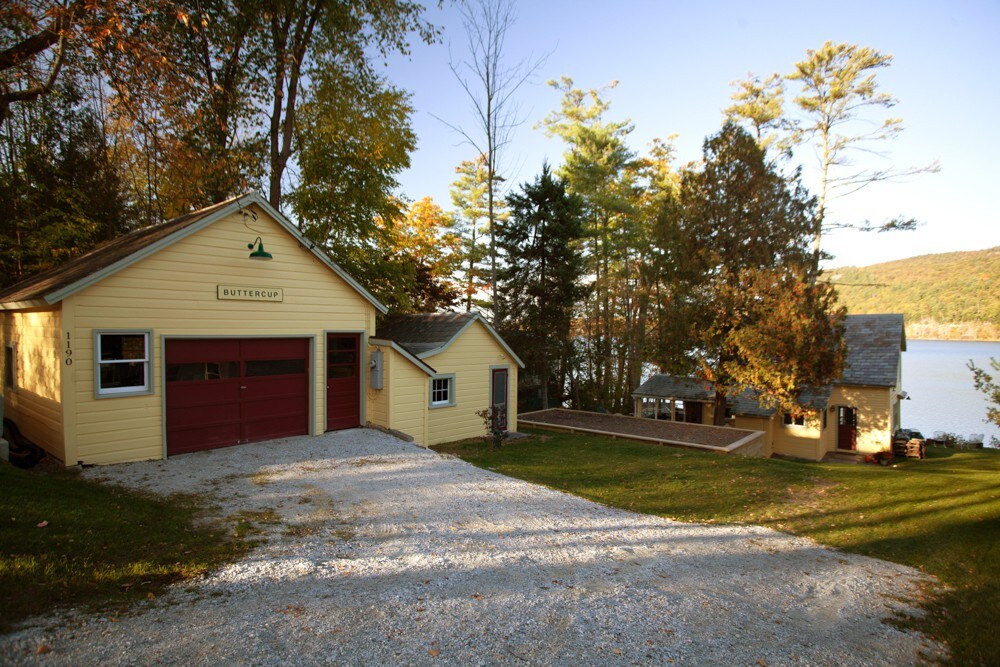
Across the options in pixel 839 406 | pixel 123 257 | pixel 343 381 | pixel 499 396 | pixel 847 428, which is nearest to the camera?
pixel 123 257

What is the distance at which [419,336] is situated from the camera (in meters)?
16.7

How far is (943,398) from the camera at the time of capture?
121 feet

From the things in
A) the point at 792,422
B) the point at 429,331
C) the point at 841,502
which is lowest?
the point at 792,422

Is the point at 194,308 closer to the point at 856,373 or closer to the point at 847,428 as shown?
the point at 856,373

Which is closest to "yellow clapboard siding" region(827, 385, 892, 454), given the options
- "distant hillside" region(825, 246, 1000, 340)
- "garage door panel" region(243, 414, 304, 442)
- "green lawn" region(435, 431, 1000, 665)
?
"green lawn" region(435, 431, 1000, 665)

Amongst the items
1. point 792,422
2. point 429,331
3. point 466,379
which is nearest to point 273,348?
point 429,331

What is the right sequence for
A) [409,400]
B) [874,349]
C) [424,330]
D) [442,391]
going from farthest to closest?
[874,349]
[424,330]
[442,391]
[409,400]

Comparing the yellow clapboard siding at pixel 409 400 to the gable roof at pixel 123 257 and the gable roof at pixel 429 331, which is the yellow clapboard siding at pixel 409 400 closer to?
the gable roof at pixel 429 331

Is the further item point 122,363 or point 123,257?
point 122,363

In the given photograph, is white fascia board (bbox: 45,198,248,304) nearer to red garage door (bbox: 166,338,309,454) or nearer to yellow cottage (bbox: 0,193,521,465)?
yellow cottage (bbox: 0,193,521,465)

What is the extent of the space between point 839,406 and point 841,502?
15878 mm

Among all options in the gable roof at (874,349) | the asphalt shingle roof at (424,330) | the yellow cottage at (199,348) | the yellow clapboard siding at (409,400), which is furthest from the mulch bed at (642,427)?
the yellow cottage at (199,348)

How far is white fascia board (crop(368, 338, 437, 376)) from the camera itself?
13.1 meters

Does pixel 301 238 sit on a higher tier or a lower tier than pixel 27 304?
higher
